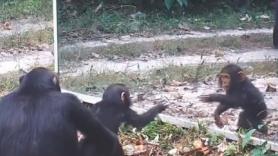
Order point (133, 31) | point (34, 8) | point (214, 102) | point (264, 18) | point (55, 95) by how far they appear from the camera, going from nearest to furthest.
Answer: point (55, 95) < point (264, 18) < point (214, 102) < point (133, 31) < point (34, 8)

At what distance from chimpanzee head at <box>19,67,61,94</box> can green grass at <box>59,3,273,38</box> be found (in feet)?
4.06

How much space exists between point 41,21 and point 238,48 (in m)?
3.84

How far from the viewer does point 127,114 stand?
5.18m

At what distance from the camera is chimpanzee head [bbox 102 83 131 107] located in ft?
16.5

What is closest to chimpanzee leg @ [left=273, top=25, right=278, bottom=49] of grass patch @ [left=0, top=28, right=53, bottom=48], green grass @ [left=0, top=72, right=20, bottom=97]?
green grass @ [left=0, top=72, right=20, bottom=97]

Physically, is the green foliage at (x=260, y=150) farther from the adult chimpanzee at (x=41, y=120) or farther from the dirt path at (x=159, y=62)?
the adult chimpanzee at (x=41, y=120)

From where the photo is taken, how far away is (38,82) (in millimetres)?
3922

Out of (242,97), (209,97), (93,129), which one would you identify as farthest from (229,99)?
(93,129)

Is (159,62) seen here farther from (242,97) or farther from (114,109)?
(242,97)

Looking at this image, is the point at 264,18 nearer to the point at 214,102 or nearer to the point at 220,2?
the point at 220,2

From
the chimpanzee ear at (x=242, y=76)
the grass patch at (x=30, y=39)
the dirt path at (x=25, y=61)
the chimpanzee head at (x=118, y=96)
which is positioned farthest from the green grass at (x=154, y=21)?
the grass patch at (x=30, y=39)

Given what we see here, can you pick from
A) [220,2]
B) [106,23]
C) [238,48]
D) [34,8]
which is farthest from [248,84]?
[34,8]

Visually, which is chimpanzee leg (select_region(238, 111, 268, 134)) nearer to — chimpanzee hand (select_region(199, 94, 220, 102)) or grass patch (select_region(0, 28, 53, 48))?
chimpanzee hand (select_region(199, 94, 220, 102))

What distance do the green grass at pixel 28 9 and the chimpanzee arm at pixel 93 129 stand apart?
12.8 feet
